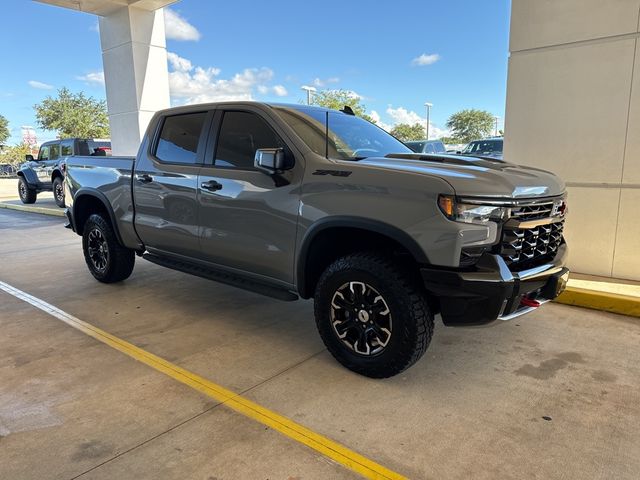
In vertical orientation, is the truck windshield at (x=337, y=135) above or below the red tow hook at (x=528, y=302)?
above

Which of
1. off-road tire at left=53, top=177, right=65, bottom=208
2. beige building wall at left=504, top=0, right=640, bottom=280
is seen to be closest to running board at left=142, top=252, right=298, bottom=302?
beige building wall at left=504, top=0, right=640, bottom=280

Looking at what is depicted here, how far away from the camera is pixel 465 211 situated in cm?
282

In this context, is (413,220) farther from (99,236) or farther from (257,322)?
(99,236)

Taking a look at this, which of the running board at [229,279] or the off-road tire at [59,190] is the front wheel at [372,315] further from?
the off-road tire at [59,190]

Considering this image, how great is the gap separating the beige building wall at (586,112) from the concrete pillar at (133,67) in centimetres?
959

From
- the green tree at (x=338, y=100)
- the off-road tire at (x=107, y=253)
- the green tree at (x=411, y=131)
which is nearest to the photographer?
→ the off-road tire at (x=107, y=253)

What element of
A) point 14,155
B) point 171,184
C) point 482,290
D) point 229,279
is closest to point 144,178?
point 171,184

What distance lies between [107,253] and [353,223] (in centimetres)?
364

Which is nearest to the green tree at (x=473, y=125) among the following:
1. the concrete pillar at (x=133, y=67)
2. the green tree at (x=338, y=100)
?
the green tree at (x=338, y=100)

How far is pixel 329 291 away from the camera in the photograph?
3.39 metres

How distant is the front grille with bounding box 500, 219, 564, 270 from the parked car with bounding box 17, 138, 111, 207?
13.3m

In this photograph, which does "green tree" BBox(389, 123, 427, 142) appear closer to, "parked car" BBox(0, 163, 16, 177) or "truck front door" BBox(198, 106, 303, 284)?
"parked car" BBox(0, 163, 16, 177)

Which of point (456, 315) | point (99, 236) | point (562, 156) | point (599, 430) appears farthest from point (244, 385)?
point (562, 156)

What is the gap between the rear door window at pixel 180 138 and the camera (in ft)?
14.5
